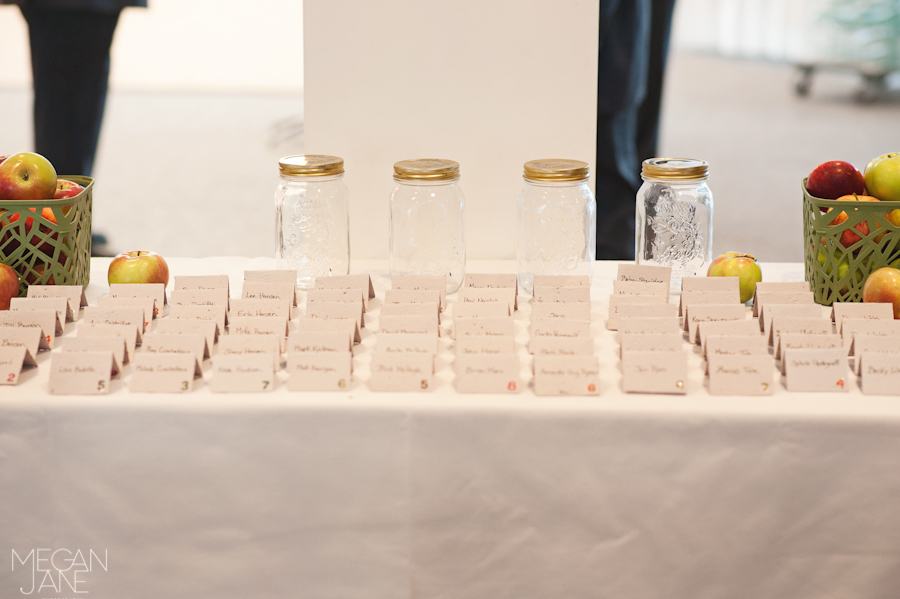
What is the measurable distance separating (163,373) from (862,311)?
83cm

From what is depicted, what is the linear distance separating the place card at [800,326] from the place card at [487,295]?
0.77 ft

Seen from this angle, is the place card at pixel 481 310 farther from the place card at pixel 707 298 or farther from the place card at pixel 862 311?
the place card at pixel 862 311

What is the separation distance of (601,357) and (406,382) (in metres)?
0.25

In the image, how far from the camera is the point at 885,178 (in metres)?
1.08

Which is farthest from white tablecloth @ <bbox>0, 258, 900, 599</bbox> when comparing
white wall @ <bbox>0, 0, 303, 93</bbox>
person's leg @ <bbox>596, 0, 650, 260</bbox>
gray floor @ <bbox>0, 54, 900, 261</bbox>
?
white wall @ <bbox>0, 0, 303, 93</bbox>

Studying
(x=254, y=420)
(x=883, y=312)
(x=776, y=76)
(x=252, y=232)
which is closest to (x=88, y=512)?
(x=254, y=420)

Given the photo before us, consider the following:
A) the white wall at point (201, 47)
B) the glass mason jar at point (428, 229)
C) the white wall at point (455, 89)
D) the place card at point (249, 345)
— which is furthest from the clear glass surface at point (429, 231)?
the white wall at point (201, 47)

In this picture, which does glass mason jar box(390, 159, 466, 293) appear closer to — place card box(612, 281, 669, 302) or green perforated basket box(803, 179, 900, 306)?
place card box(612, 281, 669, 302)

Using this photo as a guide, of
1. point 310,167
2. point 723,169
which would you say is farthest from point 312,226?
point 723,169

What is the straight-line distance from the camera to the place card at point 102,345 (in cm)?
88

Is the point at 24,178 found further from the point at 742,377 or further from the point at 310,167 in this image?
the point at 742,377

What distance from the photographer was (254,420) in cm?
83

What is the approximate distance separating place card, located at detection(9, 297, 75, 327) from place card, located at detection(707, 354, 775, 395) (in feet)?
2.60

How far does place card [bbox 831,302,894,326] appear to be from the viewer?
958 millimetres
